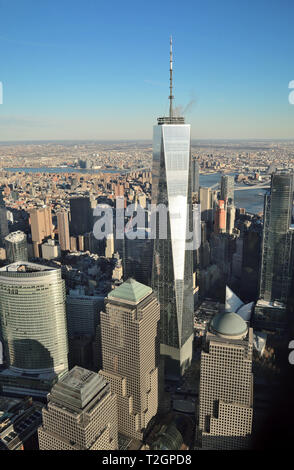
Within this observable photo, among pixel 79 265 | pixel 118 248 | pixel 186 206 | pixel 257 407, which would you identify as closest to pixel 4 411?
pixel 257 407

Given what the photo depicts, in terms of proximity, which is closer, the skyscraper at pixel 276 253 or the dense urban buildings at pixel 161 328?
the dense urban buildings at pixel 161 328

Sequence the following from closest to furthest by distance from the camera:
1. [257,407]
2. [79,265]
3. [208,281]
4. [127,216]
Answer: [257,407] → [208,281] → [79,265] → [127,216]

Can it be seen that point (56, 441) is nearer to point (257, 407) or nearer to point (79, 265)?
point (257, 407)

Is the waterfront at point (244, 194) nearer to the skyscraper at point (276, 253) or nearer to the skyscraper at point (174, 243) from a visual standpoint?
the skyscraper at point (276, 253)

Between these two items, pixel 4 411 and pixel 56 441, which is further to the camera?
pixel 4 411

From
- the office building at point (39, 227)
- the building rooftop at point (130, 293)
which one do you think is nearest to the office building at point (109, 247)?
the office building at point (39, 227)

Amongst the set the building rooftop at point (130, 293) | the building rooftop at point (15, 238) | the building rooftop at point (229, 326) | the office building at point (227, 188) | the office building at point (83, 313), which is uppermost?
the office building at point (227, 188)

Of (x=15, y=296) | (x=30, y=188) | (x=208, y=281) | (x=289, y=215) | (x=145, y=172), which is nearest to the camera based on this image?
(x=15, y=296)
